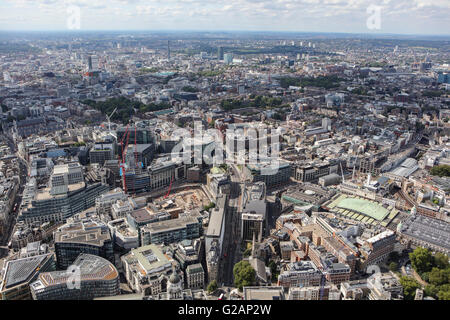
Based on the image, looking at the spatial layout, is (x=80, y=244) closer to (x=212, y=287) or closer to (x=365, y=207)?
(x=212, y=287)

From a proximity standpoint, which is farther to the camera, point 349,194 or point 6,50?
point 6,50

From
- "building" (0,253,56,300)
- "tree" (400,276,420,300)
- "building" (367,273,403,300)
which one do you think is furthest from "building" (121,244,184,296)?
"tree" (400,276,420,300)

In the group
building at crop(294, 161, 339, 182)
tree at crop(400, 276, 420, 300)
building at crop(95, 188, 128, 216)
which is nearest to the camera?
tree at crop(400, 276, 420, 300)

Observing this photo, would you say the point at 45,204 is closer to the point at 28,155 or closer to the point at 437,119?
the point at 28,155

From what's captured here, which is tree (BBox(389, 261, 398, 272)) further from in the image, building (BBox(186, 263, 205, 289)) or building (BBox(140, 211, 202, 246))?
building (BBox(140, 211, 202, 246))

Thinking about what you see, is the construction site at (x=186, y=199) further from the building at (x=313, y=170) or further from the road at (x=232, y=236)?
the building at (x=313, y=170)

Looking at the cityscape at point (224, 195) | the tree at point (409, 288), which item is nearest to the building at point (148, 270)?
the cityscape at point (224, 195)

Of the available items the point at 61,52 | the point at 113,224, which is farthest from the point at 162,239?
the point at 61,52

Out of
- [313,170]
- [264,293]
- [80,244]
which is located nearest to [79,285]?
[80,244]
